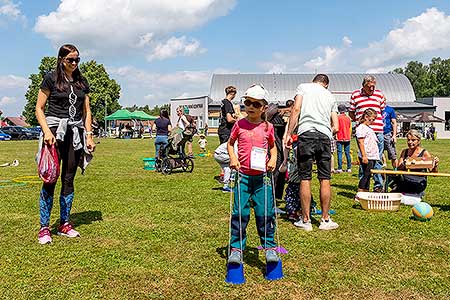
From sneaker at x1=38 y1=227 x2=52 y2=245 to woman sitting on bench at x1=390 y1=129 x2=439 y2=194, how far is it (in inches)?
210

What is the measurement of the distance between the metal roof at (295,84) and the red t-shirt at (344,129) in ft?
155

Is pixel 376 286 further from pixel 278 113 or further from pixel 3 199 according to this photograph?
pixel 3 199

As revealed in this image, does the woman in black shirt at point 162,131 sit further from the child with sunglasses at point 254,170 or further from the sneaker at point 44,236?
the child with sunglasses at point 254,170

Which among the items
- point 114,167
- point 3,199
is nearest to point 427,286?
point 3,199

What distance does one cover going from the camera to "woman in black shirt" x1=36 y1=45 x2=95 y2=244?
181 inches

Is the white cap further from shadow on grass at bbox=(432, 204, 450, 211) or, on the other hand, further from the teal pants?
shadow on grass at bbox=(432, 204, 450, 211)

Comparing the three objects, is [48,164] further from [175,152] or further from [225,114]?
[175,152]

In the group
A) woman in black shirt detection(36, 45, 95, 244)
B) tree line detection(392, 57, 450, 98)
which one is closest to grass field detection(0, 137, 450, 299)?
woman in black shirt detection(36, 45, 95, 244)

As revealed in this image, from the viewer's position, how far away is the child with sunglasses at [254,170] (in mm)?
3848

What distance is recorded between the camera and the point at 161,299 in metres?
3.24

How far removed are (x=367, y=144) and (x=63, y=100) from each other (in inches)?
189

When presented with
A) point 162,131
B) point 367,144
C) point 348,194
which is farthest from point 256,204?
point 162,131

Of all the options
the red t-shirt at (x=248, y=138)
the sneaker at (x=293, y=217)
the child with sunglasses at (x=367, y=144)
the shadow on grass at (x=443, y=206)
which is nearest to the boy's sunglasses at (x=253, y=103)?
the red t-shirt at (x=248, y=138)

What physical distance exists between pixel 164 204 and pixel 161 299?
3762mm
